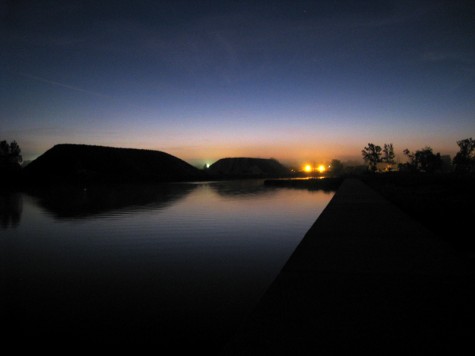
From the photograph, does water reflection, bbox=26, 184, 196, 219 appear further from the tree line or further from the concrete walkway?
the tree line

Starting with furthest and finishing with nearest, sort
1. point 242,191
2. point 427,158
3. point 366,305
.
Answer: point 427,158, point 242,191, point 366,305

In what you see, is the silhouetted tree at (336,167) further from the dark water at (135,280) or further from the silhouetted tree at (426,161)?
the dark water at (135,280)

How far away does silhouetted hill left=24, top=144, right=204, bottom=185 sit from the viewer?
109 m

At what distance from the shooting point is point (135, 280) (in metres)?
6.77

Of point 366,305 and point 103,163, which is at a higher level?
point 103,163

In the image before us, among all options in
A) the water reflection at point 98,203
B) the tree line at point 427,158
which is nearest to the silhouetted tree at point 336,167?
the tree line at point 427,158

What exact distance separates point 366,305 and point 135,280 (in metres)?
4.94

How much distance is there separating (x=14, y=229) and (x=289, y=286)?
1303cm

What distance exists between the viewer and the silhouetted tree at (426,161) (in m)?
112

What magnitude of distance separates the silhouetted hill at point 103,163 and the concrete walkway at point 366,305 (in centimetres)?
9564

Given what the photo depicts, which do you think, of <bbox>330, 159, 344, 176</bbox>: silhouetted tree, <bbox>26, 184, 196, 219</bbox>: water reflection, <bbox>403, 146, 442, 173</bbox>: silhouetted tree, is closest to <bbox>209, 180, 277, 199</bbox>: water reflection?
<bbox>26, 184, 196, 219</bbox>: water reflection

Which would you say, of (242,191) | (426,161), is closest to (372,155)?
(426,161)

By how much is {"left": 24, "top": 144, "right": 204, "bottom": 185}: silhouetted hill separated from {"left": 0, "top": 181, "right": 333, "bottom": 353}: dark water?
8919 centimetres

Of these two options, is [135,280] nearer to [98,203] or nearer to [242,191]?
[98,203]
